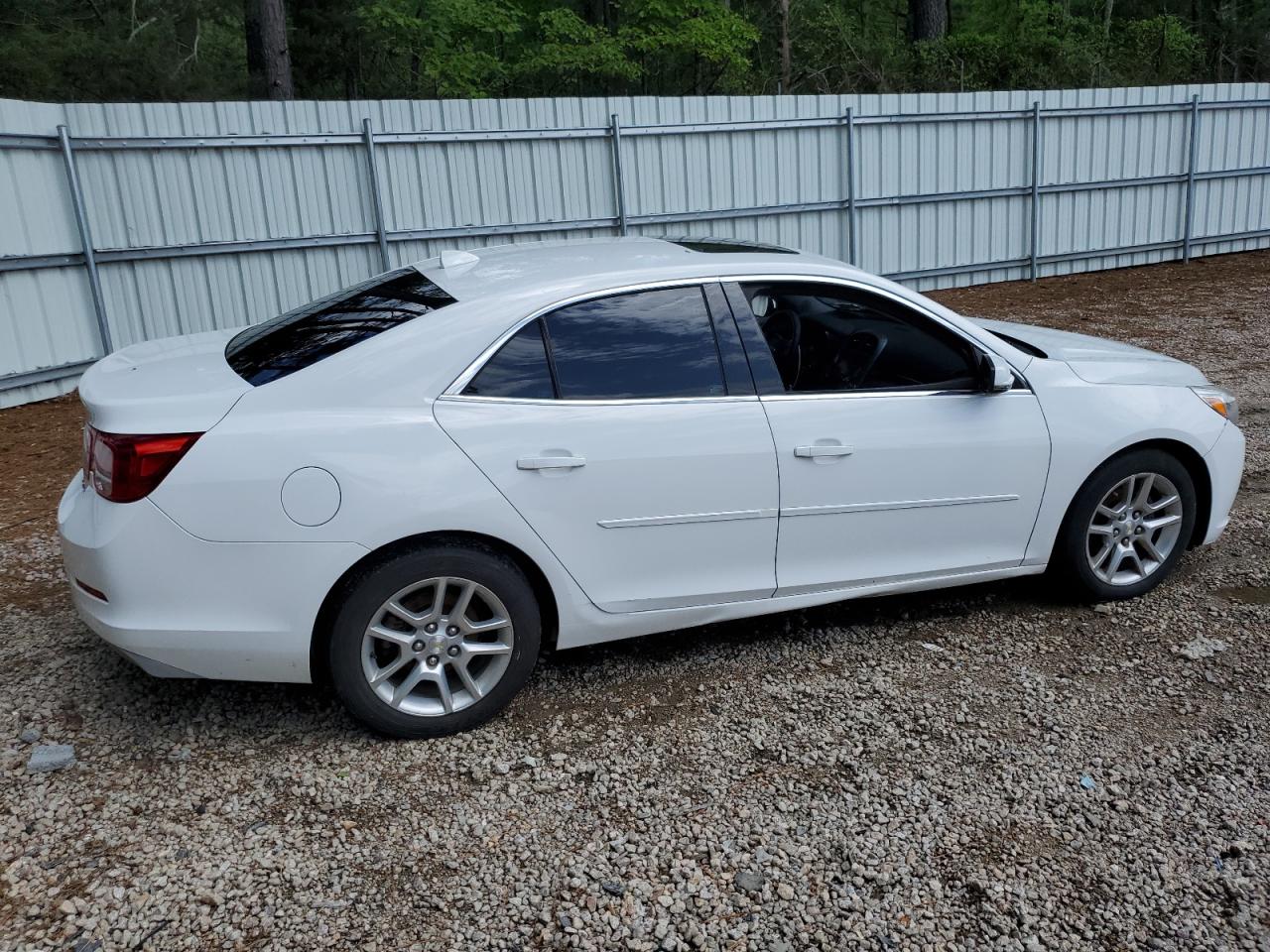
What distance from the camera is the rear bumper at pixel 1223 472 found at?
178 inches

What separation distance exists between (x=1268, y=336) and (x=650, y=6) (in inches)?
698

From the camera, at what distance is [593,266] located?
3.93 metres

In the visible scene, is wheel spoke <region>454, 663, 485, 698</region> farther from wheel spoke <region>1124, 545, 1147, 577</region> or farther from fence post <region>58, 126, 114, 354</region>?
fence post <region>58, 126, 114, 354</region>

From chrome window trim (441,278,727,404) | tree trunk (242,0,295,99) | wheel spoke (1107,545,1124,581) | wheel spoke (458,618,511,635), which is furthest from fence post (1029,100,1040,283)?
wheel spoke (458,618,511,635)

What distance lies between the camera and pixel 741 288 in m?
3.95

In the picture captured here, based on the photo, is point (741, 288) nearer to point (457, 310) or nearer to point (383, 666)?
point (457, 310)

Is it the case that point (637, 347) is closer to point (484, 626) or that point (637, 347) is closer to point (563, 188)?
point (484, 626)

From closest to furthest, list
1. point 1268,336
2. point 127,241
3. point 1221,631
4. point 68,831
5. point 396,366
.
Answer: point 68,831, point 396,366, point 1221,631, point 127,241, point 1268,336

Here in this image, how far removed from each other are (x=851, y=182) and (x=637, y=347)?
1010cm

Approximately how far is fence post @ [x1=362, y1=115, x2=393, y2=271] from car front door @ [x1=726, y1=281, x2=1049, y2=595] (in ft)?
23.8

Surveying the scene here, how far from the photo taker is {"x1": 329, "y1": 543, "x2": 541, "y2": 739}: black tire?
132 inches

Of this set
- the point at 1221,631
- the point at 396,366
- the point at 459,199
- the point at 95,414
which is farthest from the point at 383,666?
the point at 459,199

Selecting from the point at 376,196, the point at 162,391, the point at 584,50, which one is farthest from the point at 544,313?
the point at 584,50

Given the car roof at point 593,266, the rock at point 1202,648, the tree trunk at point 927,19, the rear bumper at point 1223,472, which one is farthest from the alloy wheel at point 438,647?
the tree trunk at point 927,19
